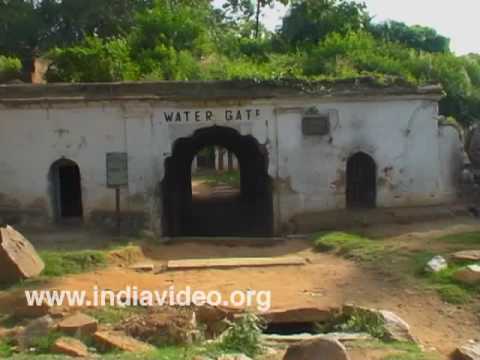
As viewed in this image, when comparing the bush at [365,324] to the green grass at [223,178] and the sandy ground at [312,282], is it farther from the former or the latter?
the green grass at [223,178]

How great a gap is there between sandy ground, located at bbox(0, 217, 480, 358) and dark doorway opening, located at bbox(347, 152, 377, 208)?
1.91m

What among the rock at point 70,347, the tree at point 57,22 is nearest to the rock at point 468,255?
the rock at point 70,347

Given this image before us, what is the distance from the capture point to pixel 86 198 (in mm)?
15141

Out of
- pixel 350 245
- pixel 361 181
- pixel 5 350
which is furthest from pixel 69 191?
pixel 5 350

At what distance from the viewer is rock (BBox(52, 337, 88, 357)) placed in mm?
7142

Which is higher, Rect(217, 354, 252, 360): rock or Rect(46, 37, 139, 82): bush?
Rect(46, 37, 139, 82): bush

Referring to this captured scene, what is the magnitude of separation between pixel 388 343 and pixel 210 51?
1594cm

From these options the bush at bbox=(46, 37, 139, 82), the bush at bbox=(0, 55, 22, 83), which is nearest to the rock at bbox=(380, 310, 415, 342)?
the bush at bbox=(46, 37, 139, 82)

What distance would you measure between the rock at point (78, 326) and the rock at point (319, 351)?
2.69 metres

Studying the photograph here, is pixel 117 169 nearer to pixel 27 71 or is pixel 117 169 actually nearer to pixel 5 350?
pixel 5 350

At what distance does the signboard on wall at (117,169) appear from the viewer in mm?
14891

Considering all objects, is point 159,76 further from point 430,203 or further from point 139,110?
point 430,203

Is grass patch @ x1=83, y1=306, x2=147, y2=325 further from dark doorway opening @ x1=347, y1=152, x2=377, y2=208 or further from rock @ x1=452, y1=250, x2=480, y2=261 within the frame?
dark doorway opening @ x1=347, y1=152, x2=377, y2=208

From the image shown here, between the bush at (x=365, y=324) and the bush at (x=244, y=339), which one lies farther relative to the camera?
the bush at (x=365, y=324)
